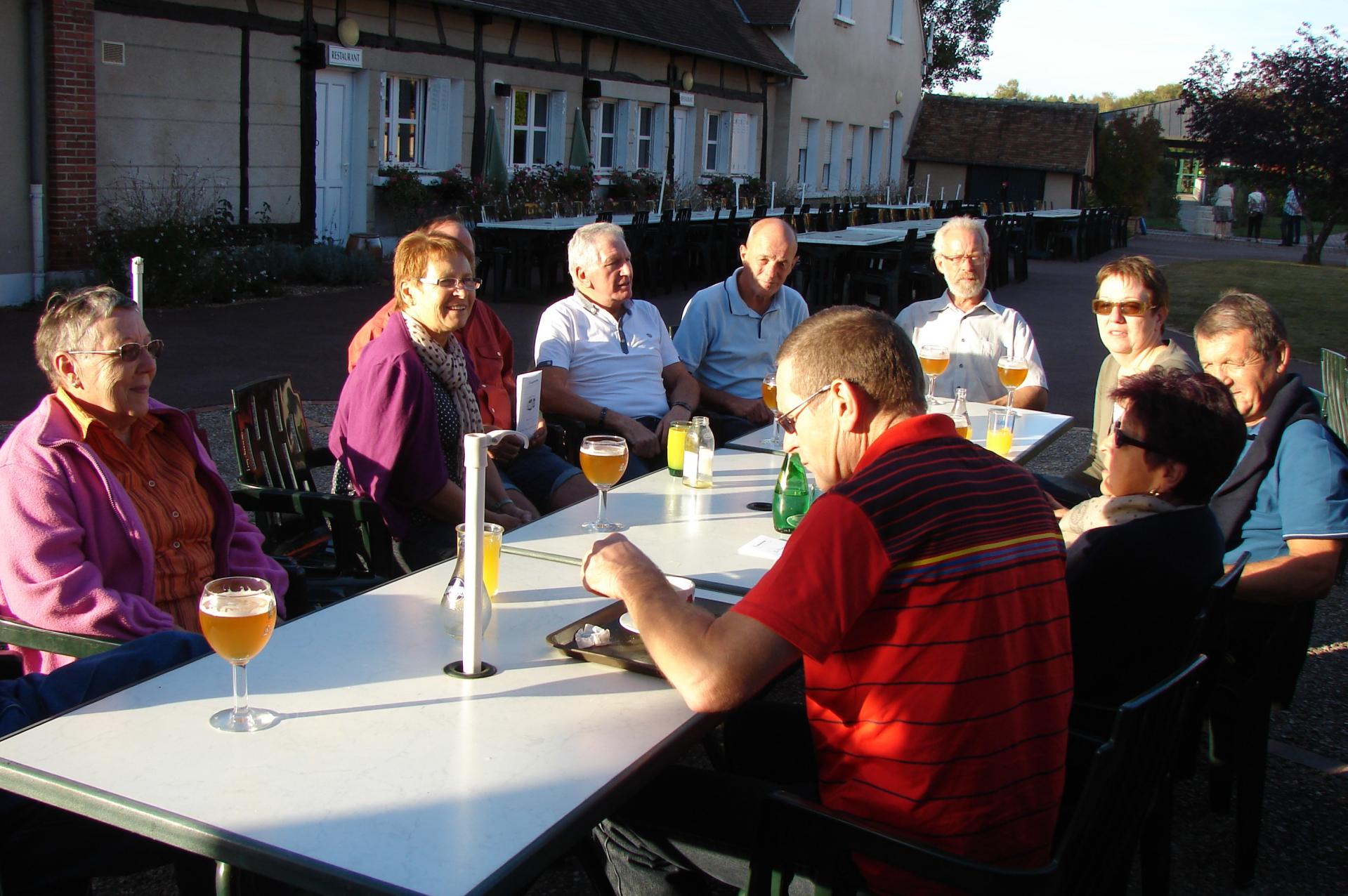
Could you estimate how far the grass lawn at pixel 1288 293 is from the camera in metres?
13.8

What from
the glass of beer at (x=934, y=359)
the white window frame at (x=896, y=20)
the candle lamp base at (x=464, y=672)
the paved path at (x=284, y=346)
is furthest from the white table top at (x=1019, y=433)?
the white window frame at (x=896, y=20)

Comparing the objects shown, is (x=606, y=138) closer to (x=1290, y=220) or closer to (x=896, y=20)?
(x=896, y=20)

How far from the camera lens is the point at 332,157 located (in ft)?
47.8

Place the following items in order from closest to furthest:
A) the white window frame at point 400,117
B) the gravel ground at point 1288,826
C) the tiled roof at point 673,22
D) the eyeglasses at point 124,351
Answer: the eyeglasses at point 124,351 → the gravel ground at point 1288,826 → the white window frame at point 400,117 → the tiled roof at point 673,22

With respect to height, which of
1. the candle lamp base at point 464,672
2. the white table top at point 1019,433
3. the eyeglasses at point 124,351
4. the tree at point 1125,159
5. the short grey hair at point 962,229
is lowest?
the candle lamp base at point 464,672

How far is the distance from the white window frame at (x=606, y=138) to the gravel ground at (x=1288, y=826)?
16605 millimetres

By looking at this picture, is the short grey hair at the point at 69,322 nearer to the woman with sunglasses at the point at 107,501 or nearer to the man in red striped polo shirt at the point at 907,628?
the woman with sunglasses at the point at 107,501

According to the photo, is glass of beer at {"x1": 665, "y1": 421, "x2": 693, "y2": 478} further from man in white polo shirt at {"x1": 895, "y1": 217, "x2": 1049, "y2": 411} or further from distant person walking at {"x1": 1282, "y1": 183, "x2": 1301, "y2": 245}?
distant person walking at {"x1": 1282, "y1": 183, "x2": 1301, "y2": 245}

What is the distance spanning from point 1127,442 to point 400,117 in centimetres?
1450

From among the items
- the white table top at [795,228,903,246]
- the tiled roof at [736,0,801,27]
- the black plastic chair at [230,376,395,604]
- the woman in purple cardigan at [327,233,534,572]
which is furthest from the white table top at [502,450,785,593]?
the tiled roof at [736,0,801,27]

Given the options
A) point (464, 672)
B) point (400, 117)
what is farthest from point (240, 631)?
point (400, 117)

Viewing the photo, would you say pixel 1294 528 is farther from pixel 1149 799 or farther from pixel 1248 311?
pixel 1149 799

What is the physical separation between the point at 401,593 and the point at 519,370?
23.6ft

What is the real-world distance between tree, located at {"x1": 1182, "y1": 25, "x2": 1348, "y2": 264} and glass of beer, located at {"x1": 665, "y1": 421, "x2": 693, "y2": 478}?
2385 cm
